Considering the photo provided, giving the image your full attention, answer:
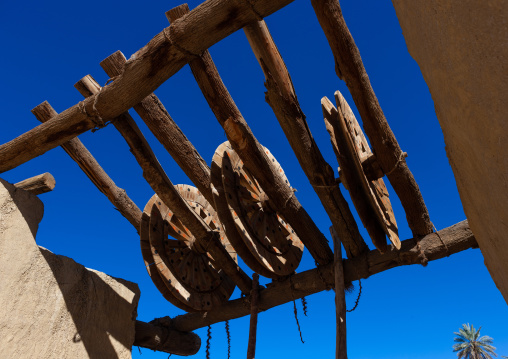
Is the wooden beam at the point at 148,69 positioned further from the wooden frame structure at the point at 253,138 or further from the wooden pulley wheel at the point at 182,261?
the wooden pulley wheel at the point at 182,261

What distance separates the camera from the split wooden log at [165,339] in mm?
A: 4926

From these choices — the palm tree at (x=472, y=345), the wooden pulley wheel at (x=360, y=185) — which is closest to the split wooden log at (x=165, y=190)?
the wooden pulley wheel at (x=360, y=185)

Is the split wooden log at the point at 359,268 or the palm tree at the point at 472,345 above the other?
the palm tree at the point at 472,345

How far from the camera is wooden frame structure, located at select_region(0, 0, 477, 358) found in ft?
9.73

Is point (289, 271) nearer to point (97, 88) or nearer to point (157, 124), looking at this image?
point (157, 124)

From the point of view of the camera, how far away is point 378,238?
134 inches

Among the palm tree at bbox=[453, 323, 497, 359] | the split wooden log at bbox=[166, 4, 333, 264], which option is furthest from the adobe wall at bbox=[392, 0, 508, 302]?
the palm tree at bbox=[453, 323, 497, 359]

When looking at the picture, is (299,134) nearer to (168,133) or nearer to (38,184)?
(168,133)

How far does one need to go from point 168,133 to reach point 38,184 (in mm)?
1338

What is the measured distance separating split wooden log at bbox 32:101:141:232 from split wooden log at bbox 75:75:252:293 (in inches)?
20.0

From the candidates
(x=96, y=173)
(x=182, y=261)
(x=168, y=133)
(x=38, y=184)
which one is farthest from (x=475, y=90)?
(x=182, y=261)

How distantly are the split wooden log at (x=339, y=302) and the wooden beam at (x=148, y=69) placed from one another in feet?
6.96

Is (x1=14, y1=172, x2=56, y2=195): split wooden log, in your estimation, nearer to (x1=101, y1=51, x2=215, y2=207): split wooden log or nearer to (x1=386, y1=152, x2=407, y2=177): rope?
(x1=101, y1=51, x2=215, y2=207): split wooden log

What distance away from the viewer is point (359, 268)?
3957 mm
